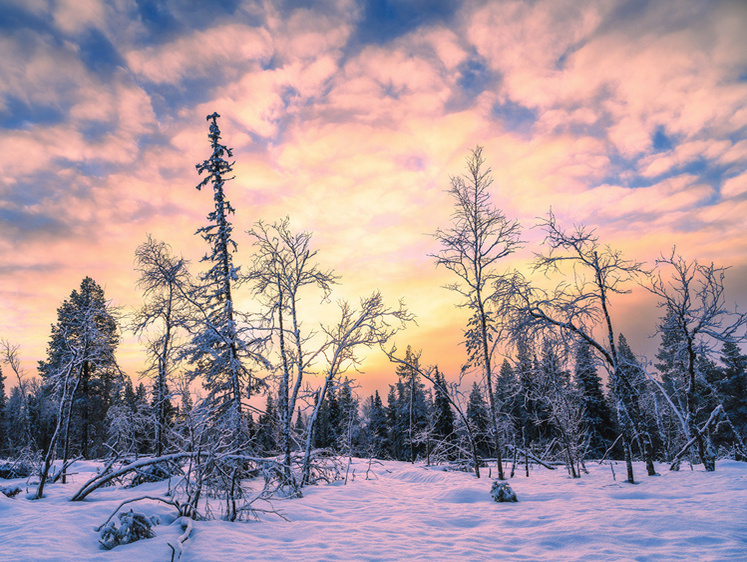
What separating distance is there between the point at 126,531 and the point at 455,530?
197 inches

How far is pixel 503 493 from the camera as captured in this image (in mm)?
8484

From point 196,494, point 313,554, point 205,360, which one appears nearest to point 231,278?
point 205,360

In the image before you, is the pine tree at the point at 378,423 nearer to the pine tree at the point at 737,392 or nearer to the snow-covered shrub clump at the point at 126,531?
the pine tree at the point at 737,392

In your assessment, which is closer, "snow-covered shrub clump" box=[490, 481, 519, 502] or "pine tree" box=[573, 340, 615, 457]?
"snow-covered shrub clump" box=[490, 481, 519, 502]

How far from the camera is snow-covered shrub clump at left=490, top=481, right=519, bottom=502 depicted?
8.41 metres

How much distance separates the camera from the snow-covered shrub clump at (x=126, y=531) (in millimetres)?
4729

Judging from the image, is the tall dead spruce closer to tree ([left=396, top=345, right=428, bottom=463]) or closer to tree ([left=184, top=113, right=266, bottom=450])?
tree ([left=184, top=113, right=266, bottom=450])

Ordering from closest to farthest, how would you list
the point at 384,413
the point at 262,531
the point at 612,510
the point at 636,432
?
the point at 262,531, the point at 612,510, the point at 636,432, the point at 384,413

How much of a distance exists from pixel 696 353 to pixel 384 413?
142 ft

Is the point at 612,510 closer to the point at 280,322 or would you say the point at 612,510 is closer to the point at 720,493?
the point at 720,493

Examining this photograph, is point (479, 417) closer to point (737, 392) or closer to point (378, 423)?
point (378, 423)

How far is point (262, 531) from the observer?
240 inches

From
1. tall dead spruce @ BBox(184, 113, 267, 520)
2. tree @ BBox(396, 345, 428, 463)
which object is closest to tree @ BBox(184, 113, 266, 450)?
tall dead spruce @ BBox(184, 113, 267, 520)

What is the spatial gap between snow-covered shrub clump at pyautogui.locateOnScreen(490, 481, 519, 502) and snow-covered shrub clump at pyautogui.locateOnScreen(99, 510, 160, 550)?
7095mm
